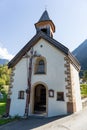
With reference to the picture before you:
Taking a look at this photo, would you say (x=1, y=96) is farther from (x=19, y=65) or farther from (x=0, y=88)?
(x=19, y=65)

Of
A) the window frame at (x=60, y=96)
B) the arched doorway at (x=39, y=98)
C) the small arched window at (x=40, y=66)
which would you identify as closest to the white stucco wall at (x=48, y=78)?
the window frame at (x=60, y=96)

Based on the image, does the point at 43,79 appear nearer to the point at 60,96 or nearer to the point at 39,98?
the point at 60,96

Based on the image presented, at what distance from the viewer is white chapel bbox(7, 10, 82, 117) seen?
13000 mm

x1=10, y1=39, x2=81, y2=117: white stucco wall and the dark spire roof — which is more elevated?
the dark spire roof

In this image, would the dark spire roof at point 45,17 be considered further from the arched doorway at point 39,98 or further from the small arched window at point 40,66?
the arched doorway at point 39,98

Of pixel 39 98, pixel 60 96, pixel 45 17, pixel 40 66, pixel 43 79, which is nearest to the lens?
pixel 60 96

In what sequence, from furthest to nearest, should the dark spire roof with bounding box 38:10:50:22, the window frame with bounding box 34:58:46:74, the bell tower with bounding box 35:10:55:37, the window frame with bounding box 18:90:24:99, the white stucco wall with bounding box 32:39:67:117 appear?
the dark spire roof with bounding box 38:10:50:22 < the bell tower with bounding box 35:10:55:37 < the window frame with bounding box 34:58:46:74 < the window frame with bounding box 18:90:24:99 < the white stucco wall with bounding box 32:39:67:117

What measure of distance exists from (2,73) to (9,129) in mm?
37889

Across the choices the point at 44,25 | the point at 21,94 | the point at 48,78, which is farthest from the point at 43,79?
the point at 44,25

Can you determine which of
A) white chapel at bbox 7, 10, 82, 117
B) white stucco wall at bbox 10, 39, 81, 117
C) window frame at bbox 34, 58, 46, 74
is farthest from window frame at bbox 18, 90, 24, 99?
window frame at bbox 34, 58, 46, 74

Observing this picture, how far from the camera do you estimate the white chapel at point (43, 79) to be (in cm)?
1300

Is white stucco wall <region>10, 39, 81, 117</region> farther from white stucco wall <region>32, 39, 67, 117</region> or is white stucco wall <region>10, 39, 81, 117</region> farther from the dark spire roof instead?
the dark spire roof

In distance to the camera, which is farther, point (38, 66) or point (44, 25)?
point (44, 25)

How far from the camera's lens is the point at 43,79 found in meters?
14.0
